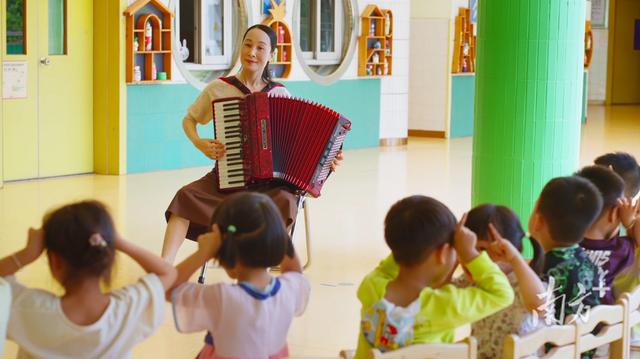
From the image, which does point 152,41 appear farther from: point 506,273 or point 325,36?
point 506,273

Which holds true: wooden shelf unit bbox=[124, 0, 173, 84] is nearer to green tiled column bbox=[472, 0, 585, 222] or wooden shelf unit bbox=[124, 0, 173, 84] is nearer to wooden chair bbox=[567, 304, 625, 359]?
green tiled column bbox=[472, 0, 585, 222]

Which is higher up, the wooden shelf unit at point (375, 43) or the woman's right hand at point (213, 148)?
the wooden shelf unit at point (375, 43)

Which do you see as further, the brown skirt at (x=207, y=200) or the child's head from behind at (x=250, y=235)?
the brown skirt at (x=207, y=200)

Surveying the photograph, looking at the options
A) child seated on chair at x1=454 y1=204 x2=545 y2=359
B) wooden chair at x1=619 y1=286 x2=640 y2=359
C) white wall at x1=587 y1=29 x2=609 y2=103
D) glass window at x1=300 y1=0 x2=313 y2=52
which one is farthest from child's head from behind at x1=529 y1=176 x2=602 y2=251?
white wall at x1=587 y1=29 x2=609 y2=103

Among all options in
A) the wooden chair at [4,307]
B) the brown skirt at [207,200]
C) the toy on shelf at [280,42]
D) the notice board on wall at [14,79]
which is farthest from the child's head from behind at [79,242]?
the toy on shelf at [280,42]

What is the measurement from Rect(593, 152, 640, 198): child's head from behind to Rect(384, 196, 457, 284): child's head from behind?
1555mm

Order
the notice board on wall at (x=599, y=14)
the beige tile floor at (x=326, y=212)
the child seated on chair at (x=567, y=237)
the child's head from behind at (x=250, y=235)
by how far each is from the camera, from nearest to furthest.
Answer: the child's head from behind at (x=250, y=235) → the child seated on chair at (x=567, y=237) → the beige tile floor at (x=326, y=212) → the notice board on wall at (x=599, y=14)

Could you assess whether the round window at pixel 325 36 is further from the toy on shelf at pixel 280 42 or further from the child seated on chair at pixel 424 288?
the child seated on chair at pixel 424 288

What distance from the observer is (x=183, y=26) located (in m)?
9.93

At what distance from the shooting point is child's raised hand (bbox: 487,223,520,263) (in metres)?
2.71

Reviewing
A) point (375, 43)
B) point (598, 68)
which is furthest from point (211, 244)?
point (598, 68)

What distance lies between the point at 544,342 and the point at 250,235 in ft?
2.39

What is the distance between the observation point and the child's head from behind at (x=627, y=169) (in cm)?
396

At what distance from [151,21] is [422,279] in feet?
23.6
